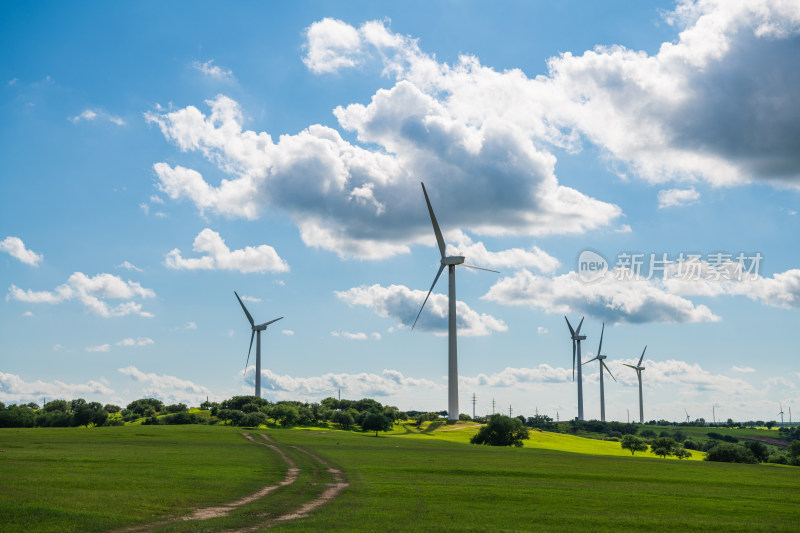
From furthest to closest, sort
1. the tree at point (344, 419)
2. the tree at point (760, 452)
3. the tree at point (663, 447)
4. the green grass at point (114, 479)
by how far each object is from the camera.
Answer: the tree at point (344, 419), the tree at point (663, 447), the tree at point (760, 452), the green grass at point (114, 479)

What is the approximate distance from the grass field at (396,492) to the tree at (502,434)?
47112mm

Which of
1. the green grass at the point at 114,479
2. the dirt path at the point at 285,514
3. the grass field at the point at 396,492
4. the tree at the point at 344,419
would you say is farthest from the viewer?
the tree at the point at 344,419

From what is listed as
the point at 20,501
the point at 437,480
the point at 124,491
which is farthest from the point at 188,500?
the point at 437,480

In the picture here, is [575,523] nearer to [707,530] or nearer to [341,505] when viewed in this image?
[707,530]

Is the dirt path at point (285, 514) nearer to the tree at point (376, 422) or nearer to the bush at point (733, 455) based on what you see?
the bush at point (733, 455)

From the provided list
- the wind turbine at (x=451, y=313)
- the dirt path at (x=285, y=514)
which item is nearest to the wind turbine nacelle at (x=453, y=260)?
the wind turbine at (x=451, y=313)

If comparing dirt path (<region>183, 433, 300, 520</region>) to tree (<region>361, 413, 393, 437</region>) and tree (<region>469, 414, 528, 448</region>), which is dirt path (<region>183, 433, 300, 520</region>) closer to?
tree (<region>469, 414, 528, 448</region>)

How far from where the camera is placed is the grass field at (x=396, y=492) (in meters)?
38.4

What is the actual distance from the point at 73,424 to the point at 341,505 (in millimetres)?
170149

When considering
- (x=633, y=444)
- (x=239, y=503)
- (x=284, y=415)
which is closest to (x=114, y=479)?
(x=239, y=503)

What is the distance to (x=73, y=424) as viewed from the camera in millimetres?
183125

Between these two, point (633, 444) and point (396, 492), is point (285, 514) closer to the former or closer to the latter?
point (396, 492)

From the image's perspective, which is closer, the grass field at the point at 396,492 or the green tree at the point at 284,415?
the grass field at the point at 396,492

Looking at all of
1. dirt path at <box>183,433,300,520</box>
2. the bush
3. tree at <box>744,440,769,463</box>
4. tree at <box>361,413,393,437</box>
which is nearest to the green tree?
tree at <box>361,413,393,437</box>
